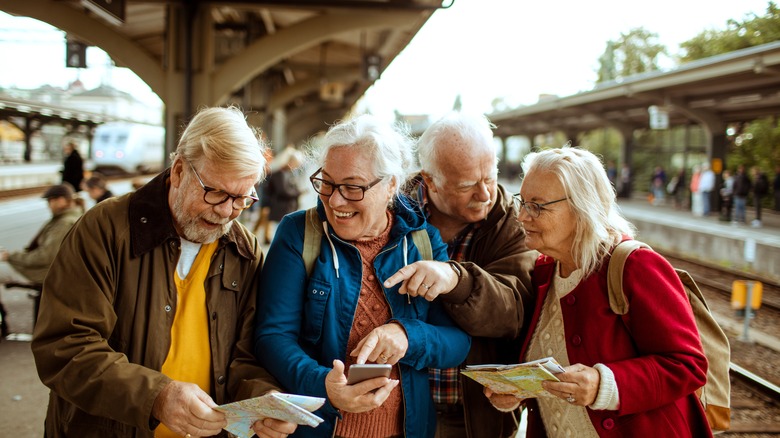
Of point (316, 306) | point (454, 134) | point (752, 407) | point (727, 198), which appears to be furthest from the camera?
point (727, 198)

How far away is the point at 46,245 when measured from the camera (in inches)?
208

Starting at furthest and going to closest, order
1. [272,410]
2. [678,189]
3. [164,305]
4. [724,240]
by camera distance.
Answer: [678,189], [724,240], [164,305], [272,410]

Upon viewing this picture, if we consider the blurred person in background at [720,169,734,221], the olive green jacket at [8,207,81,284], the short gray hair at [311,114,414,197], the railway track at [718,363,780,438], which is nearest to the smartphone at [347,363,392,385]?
the short gray hair at [311,114,414,197]

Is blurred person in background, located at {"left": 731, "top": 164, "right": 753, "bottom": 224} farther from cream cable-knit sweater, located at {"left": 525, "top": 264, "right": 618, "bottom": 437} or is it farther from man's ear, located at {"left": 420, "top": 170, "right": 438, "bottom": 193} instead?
cream cable-knit sweater, located at {"left": 525, "top": 264, "right": 618, "bottom": 437}

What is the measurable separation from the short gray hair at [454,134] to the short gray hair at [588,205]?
558mm

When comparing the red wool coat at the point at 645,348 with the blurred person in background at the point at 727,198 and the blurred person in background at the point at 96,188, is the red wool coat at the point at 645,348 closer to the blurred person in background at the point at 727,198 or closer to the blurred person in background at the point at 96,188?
the blurred person in background at the point at 96,188

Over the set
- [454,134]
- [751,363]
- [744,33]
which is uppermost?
[744,33]

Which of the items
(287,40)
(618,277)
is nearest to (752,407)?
(618,277)

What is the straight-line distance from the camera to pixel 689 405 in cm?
200

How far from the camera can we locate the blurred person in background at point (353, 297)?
2.04 metres

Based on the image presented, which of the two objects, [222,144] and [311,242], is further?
[311,242]

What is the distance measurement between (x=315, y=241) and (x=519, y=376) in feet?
2.65

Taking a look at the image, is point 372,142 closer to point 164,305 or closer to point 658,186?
point 164,305

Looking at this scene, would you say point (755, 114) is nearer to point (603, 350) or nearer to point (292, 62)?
point (292, 62)
